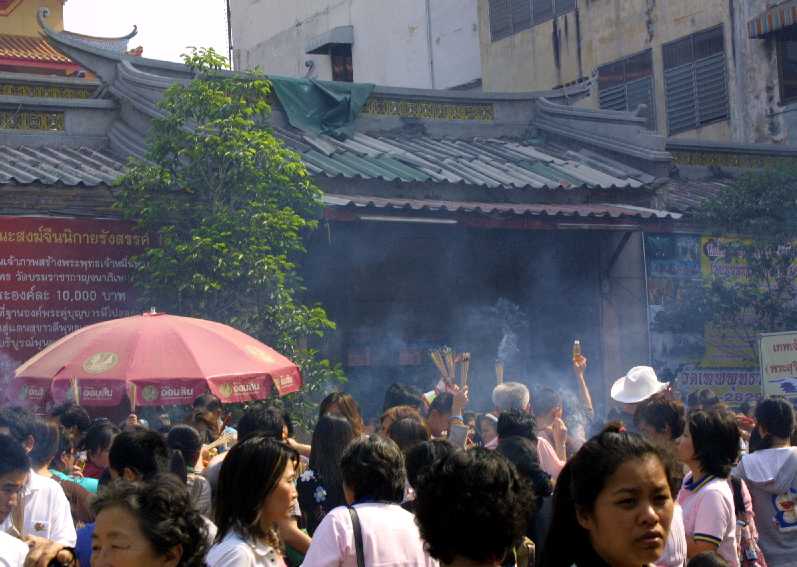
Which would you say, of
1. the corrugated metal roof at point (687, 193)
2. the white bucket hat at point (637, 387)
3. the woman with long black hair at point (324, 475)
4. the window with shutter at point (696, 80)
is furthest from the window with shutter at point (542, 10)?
the woman with long black hair at point (324, 475)

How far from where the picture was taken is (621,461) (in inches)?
154

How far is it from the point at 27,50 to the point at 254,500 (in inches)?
874

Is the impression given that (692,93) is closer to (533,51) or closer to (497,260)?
(533,51)

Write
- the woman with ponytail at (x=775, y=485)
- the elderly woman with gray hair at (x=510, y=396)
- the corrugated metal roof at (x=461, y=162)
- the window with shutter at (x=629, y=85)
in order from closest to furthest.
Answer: the woman with ponytail at (x=775, y=485) < the elderly woman with gray hair at (x=510, y=396) < the corrugated metal roof at (x=461, y=162) < the window with shutter at (x=629, y=85)

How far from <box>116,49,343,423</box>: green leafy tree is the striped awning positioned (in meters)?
11.7

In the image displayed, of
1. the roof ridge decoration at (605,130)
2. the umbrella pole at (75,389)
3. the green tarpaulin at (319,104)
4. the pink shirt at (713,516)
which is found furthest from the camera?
the roof ridge decoration at (605,130)

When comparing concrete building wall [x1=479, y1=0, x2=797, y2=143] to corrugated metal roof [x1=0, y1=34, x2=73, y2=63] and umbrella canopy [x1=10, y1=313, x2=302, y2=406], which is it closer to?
corrugated metal roof [x1=0, y1=34, x2=73, y2=63]

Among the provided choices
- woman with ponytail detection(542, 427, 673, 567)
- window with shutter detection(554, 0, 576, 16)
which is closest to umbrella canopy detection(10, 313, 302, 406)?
woman with ponytail detection(542, 427, 673, 567)

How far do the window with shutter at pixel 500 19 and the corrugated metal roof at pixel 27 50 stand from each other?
29.3ft

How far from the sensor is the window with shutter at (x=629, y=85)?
989 inches

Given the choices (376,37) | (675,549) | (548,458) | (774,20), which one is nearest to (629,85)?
(774,20)

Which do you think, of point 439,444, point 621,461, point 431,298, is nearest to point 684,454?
point 439,444

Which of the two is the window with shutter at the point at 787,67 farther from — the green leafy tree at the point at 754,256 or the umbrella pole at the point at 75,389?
the umbrella pole at the point at 75,389

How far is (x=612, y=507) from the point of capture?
386 cm
